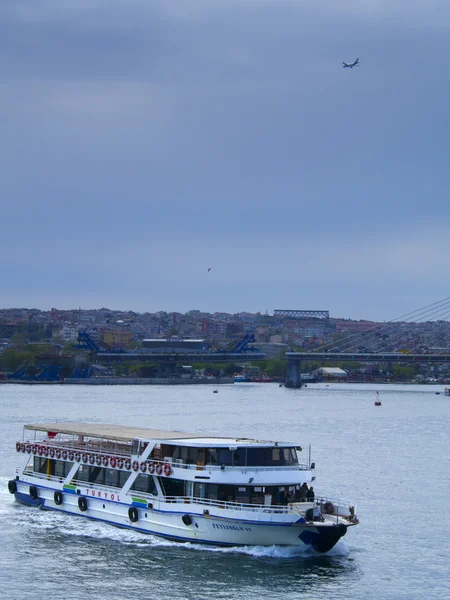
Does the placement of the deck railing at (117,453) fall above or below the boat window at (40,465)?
above

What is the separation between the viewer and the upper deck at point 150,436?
2992cm

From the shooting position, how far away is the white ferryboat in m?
28.2

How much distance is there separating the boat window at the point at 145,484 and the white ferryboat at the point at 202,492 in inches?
1.1

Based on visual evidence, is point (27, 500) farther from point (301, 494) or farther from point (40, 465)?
point (301, 494)

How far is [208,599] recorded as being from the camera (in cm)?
2489

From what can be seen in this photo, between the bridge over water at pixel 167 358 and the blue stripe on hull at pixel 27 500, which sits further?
the bridge over water at pixel 167 358

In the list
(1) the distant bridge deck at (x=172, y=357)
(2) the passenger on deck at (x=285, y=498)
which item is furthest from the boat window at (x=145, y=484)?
(1) the distant bridge deck at (x=172, y=357)

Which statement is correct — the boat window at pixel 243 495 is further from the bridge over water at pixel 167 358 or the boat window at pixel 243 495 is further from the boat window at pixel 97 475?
the bridge over water at pixel 167 358

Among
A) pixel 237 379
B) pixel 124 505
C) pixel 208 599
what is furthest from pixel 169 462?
pixel 237 379

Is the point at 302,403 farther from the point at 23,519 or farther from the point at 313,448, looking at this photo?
the point at 23,519

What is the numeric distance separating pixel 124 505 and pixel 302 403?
232 feet

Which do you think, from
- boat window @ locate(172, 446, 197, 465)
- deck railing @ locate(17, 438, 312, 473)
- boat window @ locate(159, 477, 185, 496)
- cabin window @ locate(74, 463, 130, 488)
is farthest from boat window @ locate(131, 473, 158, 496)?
boat window @ locate(172, 446, 197, 465)

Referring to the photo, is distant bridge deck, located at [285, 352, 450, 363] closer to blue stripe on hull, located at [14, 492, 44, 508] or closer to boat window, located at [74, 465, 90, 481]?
blue stripe on hull, located at [14, 492, 44, 508]

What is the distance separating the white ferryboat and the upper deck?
3 cm
